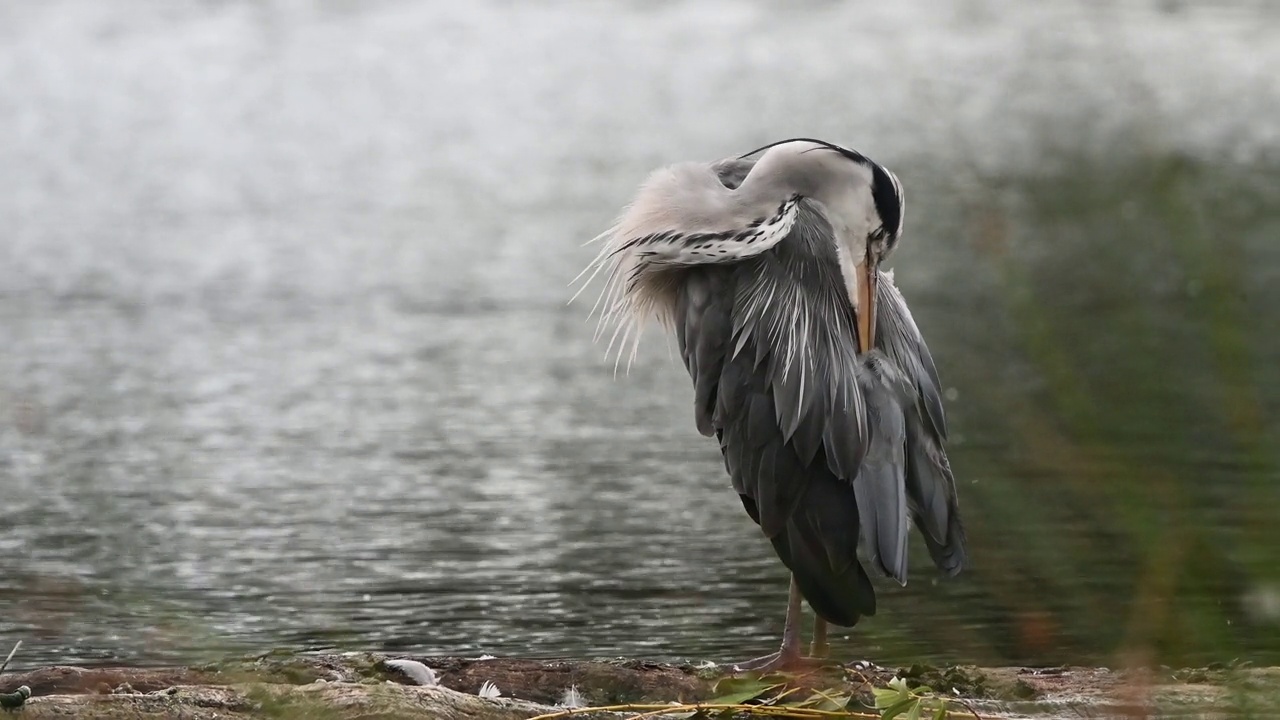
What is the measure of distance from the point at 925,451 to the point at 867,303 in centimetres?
52

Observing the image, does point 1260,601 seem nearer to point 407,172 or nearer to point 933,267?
point 933,267

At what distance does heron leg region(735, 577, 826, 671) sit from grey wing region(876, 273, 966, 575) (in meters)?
0.44

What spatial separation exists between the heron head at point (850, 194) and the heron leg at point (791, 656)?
883 mm

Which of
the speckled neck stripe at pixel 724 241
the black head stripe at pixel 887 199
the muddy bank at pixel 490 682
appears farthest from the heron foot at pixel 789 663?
the black head stripe at pixel 887 199

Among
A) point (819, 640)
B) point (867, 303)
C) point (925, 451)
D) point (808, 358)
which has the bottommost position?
point (819, 640)

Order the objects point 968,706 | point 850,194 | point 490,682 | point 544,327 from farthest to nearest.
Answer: point 544,327, point 850,194, point 490,682, point 968,706

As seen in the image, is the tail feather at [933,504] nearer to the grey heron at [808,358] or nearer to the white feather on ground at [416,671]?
the grey heron at [808,358]

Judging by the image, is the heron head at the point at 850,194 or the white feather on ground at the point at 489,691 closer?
the white feather on ground at the point at 489,691

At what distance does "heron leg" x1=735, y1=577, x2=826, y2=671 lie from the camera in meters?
5.05

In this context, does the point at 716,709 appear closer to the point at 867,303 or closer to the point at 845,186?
the point at 867,303

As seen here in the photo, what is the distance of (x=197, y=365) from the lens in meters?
10.7

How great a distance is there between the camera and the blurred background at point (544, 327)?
13.6 feet

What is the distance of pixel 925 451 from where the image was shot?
5156 millimetres

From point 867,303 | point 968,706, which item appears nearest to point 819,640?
point 867,303
